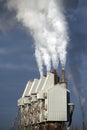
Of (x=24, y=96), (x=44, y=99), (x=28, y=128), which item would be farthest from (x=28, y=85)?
(x=44, y=99)

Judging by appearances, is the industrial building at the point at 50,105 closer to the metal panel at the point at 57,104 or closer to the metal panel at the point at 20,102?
the metal panel at the point at 57,104

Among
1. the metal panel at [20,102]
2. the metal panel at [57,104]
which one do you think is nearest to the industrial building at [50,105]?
the metal panel at [57,104]

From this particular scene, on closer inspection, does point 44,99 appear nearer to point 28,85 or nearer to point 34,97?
point 34,97

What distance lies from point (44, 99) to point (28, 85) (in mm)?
21789

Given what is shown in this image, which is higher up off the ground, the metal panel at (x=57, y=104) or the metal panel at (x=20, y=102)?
the metal panel at (x=20, y=102)

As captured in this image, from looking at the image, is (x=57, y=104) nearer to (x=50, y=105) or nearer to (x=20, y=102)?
(x=50, y=105)

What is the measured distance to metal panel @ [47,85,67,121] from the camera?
83312 millimetres

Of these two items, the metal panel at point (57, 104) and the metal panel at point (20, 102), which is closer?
the metal panel at point (57, 104)

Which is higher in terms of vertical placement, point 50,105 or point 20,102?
point 20,102

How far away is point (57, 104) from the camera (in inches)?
3297

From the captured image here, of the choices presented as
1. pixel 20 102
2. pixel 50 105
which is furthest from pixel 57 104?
pixel 20 102

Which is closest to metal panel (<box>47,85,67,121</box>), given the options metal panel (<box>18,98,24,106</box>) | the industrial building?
the industrial building

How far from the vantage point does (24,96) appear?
104 m

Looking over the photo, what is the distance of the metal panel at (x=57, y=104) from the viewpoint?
83.3m
